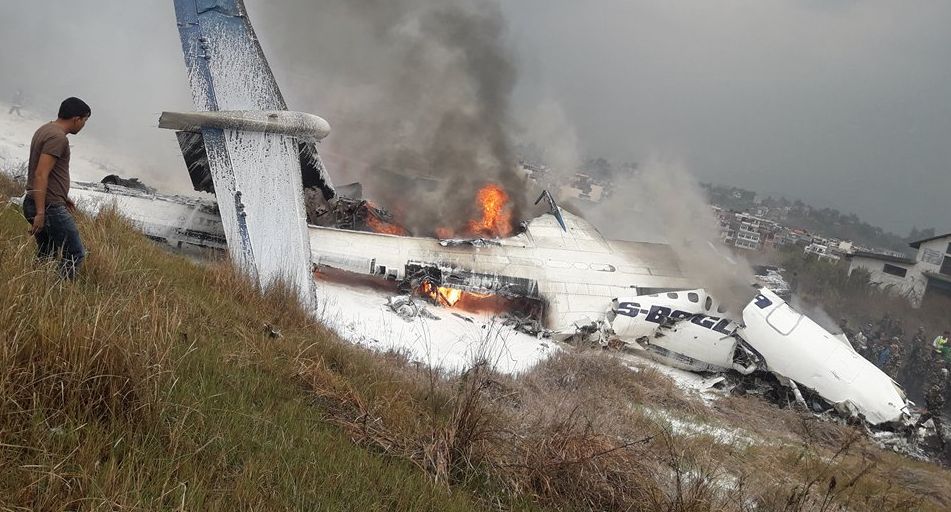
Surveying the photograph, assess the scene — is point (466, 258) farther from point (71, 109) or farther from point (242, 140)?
point (71, 109)

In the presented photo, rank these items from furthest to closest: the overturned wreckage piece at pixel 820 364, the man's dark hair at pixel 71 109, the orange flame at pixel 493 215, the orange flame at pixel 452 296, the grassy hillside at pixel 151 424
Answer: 1. the orange flame at pixel 493 215
2. the orange flame at pixel 452 296
3. the overturned wreckage piece at pixel 820 364
4. the man's dark hair at pixel 71 109
5. the grassy hillside at pixel 151 424

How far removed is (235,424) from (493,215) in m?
16.3

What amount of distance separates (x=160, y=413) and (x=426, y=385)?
346 cm

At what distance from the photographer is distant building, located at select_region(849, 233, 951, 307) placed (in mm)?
36438

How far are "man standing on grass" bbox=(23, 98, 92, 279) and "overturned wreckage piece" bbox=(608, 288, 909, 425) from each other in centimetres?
1327

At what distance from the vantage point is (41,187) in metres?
4.56

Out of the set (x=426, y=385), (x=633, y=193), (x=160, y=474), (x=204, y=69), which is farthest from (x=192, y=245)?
(x=633, y=193)

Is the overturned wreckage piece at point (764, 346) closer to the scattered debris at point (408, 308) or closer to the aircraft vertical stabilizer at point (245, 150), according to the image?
the scattered debris at point (408, 308)

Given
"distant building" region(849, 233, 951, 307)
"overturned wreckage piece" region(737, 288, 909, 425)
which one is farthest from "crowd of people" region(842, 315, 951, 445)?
"distant building" region(849, 233, 951, 307)

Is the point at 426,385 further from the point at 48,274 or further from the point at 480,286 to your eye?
the point at 480,286

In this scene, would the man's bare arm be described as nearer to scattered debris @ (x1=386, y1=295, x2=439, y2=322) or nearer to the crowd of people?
scattered debris @ (x1=386, y1=295, x2=439, y2=322)

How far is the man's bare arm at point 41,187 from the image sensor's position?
4.48m

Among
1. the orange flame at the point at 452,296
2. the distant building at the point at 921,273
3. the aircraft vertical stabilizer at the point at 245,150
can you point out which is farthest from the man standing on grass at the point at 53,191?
the distant building at the point at 921,273

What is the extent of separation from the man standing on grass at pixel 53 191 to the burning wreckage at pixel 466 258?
3370 mm
